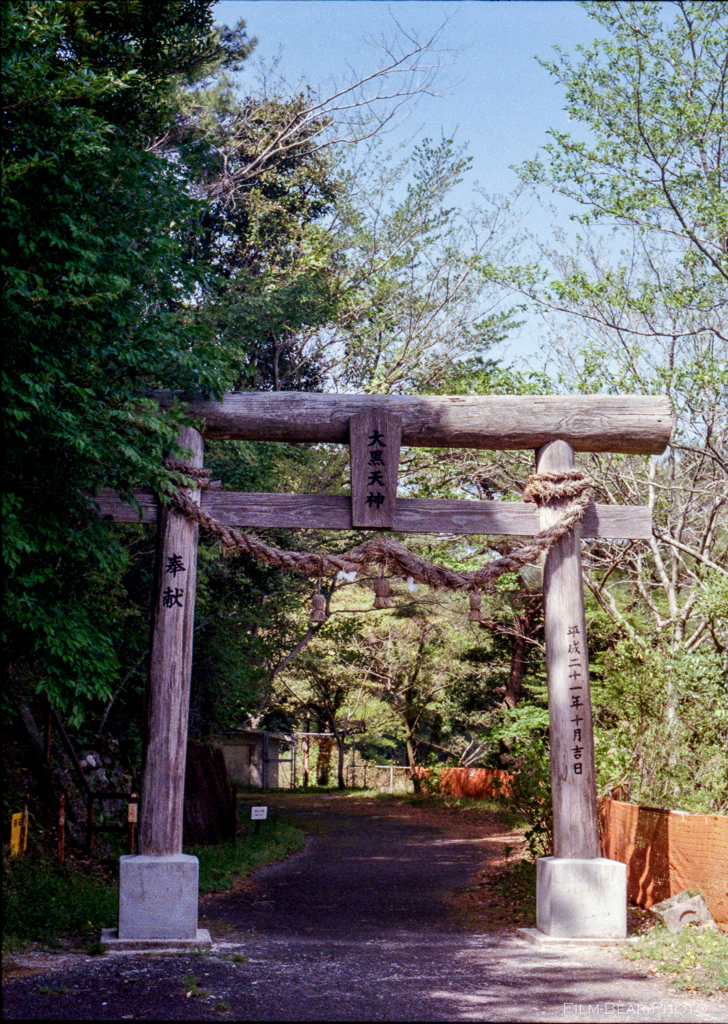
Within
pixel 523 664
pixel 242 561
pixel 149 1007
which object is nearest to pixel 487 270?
pixel 242 561

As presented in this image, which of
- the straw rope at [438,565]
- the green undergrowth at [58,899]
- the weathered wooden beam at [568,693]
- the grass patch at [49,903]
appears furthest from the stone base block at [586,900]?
the grass patch at [49,903]

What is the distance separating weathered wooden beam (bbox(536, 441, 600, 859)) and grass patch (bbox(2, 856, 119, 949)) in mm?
4053

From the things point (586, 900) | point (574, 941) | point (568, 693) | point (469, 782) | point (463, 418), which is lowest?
point (469, 782)

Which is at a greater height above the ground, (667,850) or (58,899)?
(667,850)

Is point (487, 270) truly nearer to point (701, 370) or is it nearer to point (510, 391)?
point (510, 391)

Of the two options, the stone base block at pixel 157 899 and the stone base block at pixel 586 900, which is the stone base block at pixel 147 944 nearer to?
the stone base block at pixel 157 899

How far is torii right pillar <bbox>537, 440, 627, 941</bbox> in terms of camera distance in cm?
763

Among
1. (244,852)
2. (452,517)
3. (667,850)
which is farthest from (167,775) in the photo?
(244,852)

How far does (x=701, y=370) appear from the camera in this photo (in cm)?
1266

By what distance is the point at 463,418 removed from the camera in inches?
327

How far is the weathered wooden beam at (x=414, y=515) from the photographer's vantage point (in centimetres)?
823

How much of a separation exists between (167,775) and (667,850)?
15.7ft

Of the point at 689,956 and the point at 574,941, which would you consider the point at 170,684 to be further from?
the point at 689,956

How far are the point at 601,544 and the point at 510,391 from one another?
3594mm
